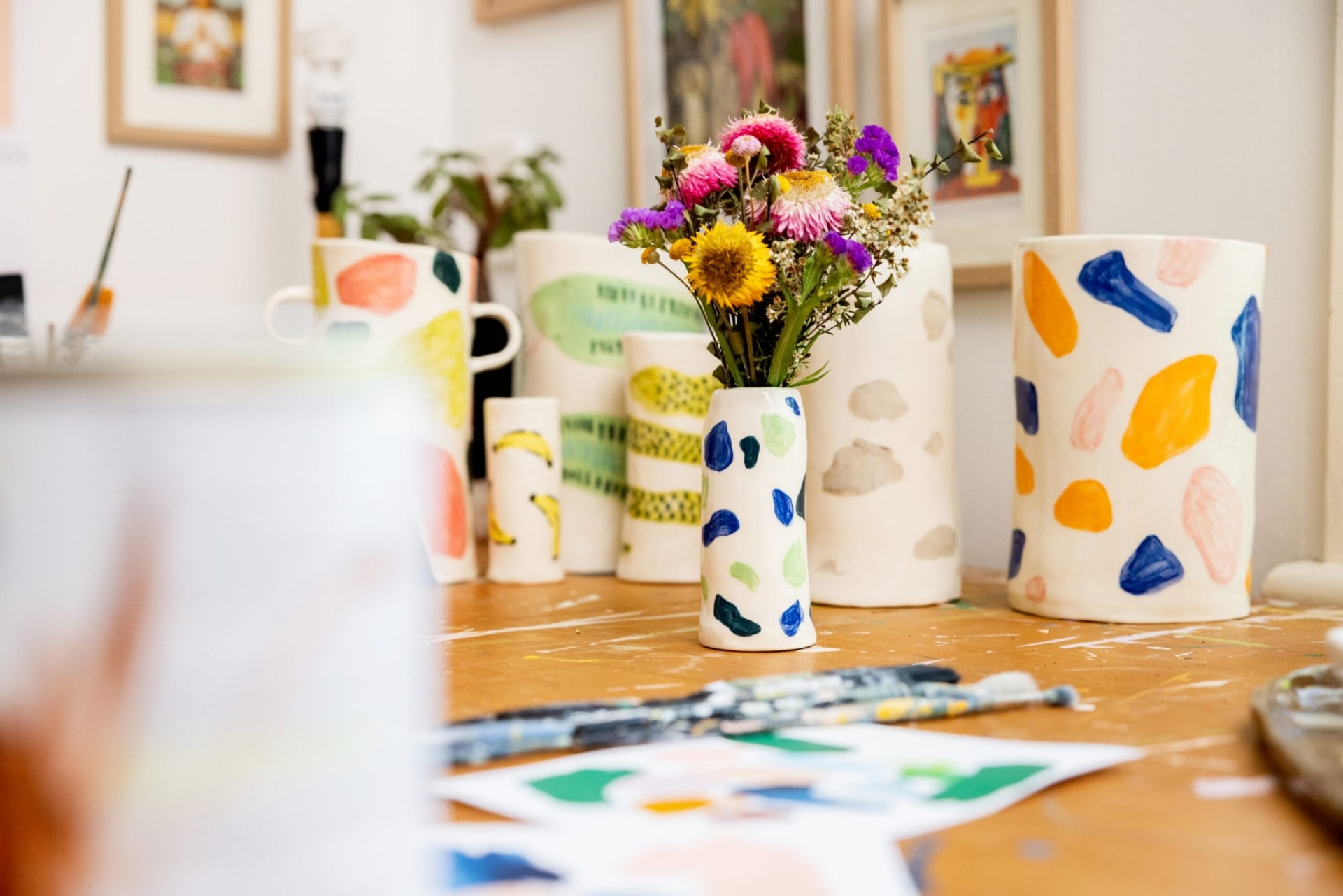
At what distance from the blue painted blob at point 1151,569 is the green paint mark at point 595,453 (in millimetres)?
405

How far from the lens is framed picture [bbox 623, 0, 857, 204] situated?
3.76 feet

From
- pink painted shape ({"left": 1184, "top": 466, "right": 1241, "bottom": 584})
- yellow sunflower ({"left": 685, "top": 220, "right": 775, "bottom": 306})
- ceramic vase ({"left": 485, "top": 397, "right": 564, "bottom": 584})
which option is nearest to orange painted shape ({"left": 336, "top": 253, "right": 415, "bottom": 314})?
ceramic vase ({"left": 485, "top": 397, "right": 564, "bottom": 584})

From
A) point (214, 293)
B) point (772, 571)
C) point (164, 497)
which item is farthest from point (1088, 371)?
point (214, 293)

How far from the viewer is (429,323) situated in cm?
93

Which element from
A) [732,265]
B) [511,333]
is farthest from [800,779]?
[511,333]

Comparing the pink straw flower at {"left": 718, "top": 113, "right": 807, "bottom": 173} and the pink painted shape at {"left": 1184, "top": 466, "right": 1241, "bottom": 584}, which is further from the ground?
the pink straw flower at {"left": 718, "top": 113, "right": 807, "bottom": 173}

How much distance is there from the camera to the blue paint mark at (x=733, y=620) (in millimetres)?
671

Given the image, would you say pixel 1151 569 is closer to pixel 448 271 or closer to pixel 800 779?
pixel 800 779

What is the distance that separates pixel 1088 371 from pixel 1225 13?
1.18ft

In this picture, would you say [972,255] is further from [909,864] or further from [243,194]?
[243,194]

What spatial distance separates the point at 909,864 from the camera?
0.34 m

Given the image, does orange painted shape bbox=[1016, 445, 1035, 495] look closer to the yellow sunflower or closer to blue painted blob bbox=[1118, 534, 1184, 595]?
blue painted blob bbox=[1118, 534, 1184, 595]

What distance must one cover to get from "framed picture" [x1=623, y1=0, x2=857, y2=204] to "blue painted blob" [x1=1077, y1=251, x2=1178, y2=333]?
0.46 metres

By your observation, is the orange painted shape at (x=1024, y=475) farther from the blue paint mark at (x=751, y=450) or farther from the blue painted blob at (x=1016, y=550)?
the blue paint mark at (x=751, y=450)
